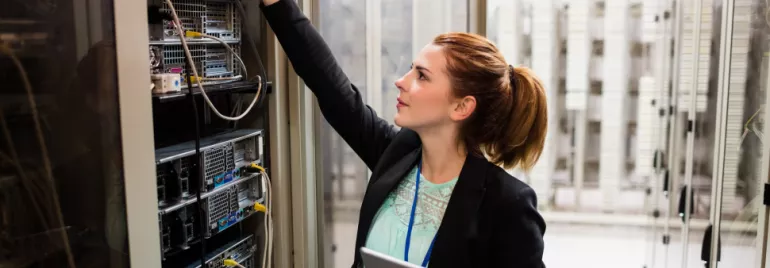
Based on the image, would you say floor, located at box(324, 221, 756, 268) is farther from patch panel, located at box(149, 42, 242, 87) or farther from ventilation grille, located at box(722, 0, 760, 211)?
patch panel, located at box(149, 42, 242, 87)

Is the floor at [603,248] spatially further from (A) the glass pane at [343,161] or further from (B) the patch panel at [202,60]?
(B) the patch panel at [202,60]

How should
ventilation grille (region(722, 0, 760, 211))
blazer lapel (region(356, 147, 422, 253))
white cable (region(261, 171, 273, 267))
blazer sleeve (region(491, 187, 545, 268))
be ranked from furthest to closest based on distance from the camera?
ventilation grille (region(722, 0, 760, 211)), white cable (region(261, 171, 273, 267)), blazer lapel (region(356, 147, 422, 253)), blazer sleeve (region(491, 187, 545, 268))

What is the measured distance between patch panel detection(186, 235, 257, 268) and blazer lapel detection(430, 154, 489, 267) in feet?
2.08

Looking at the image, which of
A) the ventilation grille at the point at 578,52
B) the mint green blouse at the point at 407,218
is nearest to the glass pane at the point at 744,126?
the mint green blouse at the point at 407,218

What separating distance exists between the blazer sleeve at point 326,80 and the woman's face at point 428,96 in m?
0.17

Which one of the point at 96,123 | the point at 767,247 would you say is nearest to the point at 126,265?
the point at 96,123

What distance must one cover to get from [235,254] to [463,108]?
2.57 ft

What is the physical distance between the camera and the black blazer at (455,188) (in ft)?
3.77

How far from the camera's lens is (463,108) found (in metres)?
1.23

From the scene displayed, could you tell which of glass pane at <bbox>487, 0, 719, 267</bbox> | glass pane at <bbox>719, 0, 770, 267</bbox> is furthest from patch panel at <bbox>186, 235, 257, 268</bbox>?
glass pane at <bbox>487, 0, 719, 267</bbox>

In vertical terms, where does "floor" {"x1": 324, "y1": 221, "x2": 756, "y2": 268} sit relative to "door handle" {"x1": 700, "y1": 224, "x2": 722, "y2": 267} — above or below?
below

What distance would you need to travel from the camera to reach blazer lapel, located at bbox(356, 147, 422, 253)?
1.28 metres

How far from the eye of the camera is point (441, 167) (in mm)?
1272

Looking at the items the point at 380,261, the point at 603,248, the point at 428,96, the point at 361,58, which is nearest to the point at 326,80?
the point at 428,96
